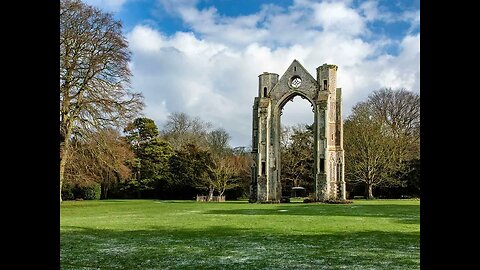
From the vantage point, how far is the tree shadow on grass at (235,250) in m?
7.89

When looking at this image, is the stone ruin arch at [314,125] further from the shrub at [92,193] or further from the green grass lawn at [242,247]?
the green grass lawn at [242,247]

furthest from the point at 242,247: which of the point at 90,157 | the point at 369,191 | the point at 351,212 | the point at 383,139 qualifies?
the point at 369,191

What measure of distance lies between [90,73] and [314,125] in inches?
826

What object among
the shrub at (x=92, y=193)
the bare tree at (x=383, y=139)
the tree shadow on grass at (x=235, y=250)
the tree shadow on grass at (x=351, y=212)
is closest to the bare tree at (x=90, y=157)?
the tree shadow on grass at (x=351, y=212)

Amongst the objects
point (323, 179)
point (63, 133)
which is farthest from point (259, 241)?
point (323, 179)

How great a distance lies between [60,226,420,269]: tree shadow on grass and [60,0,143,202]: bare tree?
11.5m

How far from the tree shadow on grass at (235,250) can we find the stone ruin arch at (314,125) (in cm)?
2543

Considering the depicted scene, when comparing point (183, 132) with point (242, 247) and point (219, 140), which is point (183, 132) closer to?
point (219, 140)

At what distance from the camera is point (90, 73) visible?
81.4 ft
